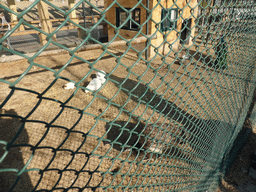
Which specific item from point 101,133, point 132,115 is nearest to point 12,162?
point 101,133

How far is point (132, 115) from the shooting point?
144cm

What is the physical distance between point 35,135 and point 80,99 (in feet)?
5.71

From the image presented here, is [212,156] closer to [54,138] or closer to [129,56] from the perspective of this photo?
[54,138]

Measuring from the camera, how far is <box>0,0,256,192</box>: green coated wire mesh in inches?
32.8

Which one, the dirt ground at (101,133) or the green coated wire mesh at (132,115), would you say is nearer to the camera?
the green coated wire mesh at (132,115)

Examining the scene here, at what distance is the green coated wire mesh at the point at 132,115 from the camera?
83 centimetres

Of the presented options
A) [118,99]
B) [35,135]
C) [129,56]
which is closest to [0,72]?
[35,135]

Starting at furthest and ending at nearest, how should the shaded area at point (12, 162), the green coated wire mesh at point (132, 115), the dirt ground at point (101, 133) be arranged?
1. the shaded area at point (12, 162)
2. the dirt ground at point (101, 133)
3. the green coated wire mesh at point (132, 115)

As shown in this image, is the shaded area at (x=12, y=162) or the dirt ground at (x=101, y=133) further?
the shaded area at (x=12, y=162)

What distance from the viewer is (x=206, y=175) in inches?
100

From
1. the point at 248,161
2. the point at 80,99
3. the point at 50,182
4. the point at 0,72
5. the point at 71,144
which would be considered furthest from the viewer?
the point at 0,72

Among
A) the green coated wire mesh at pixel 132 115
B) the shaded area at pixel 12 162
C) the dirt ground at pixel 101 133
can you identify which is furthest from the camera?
the shaded area at pixel 12 162

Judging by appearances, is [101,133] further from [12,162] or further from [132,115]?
[132,115]

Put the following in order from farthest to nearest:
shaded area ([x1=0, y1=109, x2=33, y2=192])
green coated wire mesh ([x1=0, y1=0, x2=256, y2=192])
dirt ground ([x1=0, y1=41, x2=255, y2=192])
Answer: shaded area ([x1=0, y1=109, x2=33, y2=192])
dirt ground ([x1=0, y1=41, x2=255, y2=192])
green coated wire mesh ([x1=0, y1=0, x2=256, y2=192])
